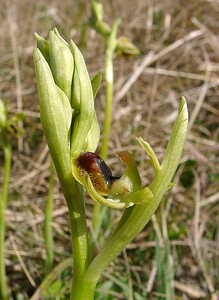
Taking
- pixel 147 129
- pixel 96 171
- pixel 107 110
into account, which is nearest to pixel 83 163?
pixel 96 171

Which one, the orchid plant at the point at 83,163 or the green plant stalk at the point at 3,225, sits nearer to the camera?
the orchid plant at the point at 83,163

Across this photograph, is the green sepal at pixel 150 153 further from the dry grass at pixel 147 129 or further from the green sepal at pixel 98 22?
the green sepal at pixel 98 22

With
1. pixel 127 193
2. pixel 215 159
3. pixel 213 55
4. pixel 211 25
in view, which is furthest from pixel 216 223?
pixel 211 25

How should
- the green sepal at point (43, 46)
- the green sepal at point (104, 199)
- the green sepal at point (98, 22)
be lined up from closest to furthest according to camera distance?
the green sepal at point (104, 199) < the green sepal at point (43, 46) < the green sepal at point (98, 22)

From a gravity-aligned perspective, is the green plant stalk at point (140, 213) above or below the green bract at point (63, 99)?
below

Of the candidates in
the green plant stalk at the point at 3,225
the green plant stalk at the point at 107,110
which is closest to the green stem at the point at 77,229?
the green plant stalk at the point at 3,225

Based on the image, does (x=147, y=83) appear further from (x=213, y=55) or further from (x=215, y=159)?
(x=215, y=159)

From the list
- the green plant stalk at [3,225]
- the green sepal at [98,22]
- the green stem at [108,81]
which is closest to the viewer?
the green plant stalk at [3,225]
